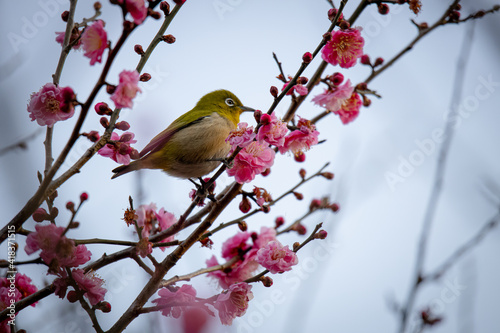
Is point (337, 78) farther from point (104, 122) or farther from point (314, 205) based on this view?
point (104, 122)

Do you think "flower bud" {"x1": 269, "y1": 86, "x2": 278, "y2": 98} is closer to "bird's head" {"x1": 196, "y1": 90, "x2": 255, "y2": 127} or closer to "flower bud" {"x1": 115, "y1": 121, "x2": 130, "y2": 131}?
"flower bud" {"x1": 115, "y1": 121, "x2": 130, "y2": 131}

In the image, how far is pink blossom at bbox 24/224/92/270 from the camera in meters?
2.23

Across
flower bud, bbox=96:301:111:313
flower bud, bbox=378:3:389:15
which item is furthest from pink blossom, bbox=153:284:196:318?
flower bud, bbox=378:3:389:15

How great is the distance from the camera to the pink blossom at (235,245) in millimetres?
3598

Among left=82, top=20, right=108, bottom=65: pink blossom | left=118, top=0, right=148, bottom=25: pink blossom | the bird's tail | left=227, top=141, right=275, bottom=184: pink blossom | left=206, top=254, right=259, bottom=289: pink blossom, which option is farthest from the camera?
the bird's tail

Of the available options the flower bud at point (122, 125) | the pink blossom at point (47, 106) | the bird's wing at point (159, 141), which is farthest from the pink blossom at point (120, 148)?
the bird's wing at point (159, 141)

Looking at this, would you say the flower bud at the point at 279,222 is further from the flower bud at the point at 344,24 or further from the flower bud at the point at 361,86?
the flower bud at the point at 344,24

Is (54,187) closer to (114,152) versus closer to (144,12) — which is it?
(114,152)

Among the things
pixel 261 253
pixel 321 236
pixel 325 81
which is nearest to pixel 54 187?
pixel 261 253

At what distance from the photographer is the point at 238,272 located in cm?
348

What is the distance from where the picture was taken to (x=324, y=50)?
3203 millimetres

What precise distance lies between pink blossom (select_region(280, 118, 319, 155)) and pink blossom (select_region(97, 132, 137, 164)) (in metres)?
1.04

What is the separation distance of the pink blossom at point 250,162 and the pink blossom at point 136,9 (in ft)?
3.44

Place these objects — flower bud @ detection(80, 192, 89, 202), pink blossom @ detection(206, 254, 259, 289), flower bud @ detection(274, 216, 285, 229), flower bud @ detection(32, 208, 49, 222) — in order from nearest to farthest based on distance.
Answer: flower bud @ detection(32, 208, 49, 222), flower bud @ detection(80, 192, 89, 202), pink blossom @ detection(206, 254, 259, 289), flower bud @ detection(274, 216, 285, 229)
